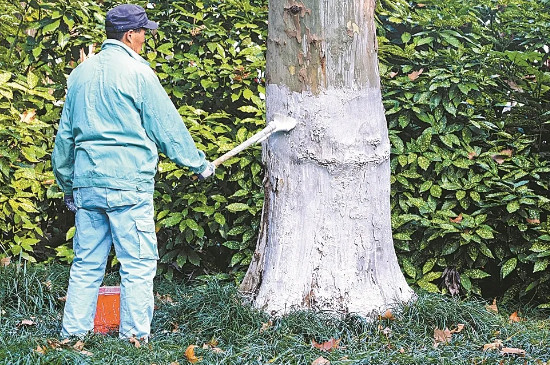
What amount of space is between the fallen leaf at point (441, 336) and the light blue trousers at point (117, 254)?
1670 mm

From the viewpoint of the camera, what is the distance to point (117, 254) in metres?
4.43

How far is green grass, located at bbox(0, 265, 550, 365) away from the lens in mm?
4070

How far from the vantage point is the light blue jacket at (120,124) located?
4.29 meters

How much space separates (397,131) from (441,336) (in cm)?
175

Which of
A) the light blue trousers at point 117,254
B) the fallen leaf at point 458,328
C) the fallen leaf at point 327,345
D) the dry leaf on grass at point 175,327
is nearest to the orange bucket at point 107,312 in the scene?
the light blue trousers at point 117,254

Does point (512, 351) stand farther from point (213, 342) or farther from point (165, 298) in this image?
point (165, 298)

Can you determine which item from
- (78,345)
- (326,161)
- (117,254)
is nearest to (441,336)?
A: (326,161)

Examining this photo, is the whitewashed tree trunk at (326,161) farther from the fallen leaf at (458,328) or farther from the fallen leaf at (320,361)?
the fallen leaf at (320,361)

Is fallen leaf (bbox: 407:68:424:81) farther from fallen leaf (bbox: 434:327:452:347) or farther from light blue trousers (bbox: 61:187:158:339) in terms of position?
light blue trousers (bbox: 61:187:158:339)

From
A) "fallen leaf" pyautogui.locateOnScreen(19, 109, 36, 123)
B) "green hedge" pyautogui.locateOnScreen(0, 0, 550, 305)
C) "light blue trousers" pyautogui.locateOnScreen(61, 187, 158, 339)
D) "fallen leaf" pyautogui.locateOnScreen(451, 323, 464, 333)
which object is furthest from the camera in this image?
"fallen leaf" pyautogui.locateOnScreen(19, 109, 36, 123)

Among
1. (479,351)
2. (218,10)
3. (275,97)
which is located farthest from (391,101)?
(479,351)

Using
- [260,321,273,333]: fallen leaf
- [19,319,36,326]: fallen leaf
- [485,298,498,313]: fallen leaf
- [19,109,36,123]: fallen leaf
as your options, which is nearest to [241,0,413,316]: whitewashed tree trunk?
[260,321,273,333]: fallen leaf

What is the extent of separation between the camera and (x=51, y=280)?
5.42 meters

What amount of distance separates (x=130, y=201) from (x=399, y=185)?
7.16ft
